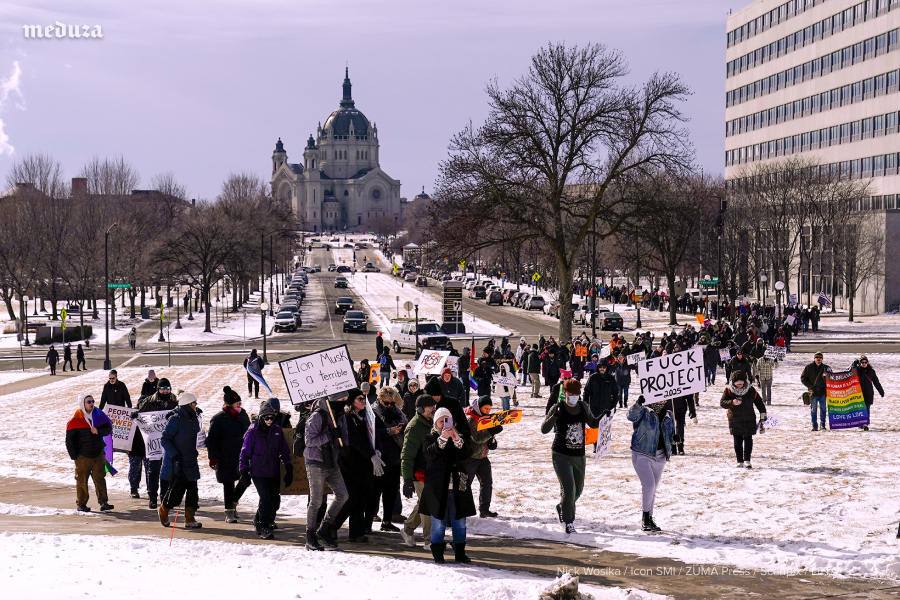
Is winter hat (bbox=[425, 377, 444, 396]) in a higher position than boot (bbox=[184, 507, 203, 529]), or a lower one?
higher

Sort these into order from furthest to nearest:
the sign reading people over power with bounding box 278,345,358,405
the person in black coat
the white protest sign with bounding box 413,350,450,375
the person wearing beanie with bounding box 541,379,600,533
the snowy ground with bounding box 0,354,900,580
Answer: the white protest sign with bounding box 413,350,450,375, the person in black coat, the sign reading people over power with bounding box 278,345,358,405, the person wearing beanie with bounding box 541,379,600,533, the snowy ground with bounding box 0,354,900,580

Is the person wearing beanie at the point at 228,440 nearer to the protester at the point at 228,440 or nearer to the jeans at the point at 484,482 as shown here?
the protester at the point at 228,440

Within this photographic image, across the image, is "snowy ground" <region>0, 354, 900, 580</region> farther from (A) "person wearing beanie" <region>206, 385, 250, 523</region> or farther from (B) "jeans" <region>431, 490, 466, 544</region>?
(B) "jeans" <region>431, 490, 466, 544</region>

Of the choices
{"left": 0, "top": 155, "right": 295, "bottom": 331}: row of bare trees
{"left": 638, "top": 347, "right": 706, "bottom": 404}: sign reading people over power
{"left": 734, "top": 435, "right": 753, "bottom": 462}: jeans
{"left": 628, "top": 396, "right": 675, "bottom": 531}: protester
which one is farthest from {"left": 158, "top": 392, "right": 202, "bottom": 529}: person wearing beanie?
{"left": 0, "top": 155, "right": 295, "bottom": 331}: row of bare trees

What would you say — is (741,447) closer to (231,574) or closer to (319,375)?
(319,375)

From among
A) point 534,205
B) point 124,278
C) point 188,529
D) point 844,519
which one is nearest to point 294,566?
point 188,529

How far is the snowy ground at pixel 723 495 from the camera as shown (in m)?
12.4

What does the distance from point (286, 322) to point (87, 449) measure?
182ft

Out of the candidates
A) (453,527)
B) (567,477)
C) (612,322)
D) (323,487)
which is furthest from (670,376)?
(612,322)

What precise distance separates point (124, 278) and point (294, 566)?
81.0 m

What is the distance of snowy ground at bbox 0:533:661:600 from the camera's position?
417 inches

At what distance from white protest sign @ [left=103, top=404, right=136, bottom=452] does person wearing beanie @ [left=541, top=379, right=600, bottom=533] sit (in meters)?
6.44

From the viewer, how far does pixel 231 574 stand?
11383mm

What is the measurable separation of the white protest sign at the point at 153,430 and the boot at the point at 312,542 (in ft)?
12.5
